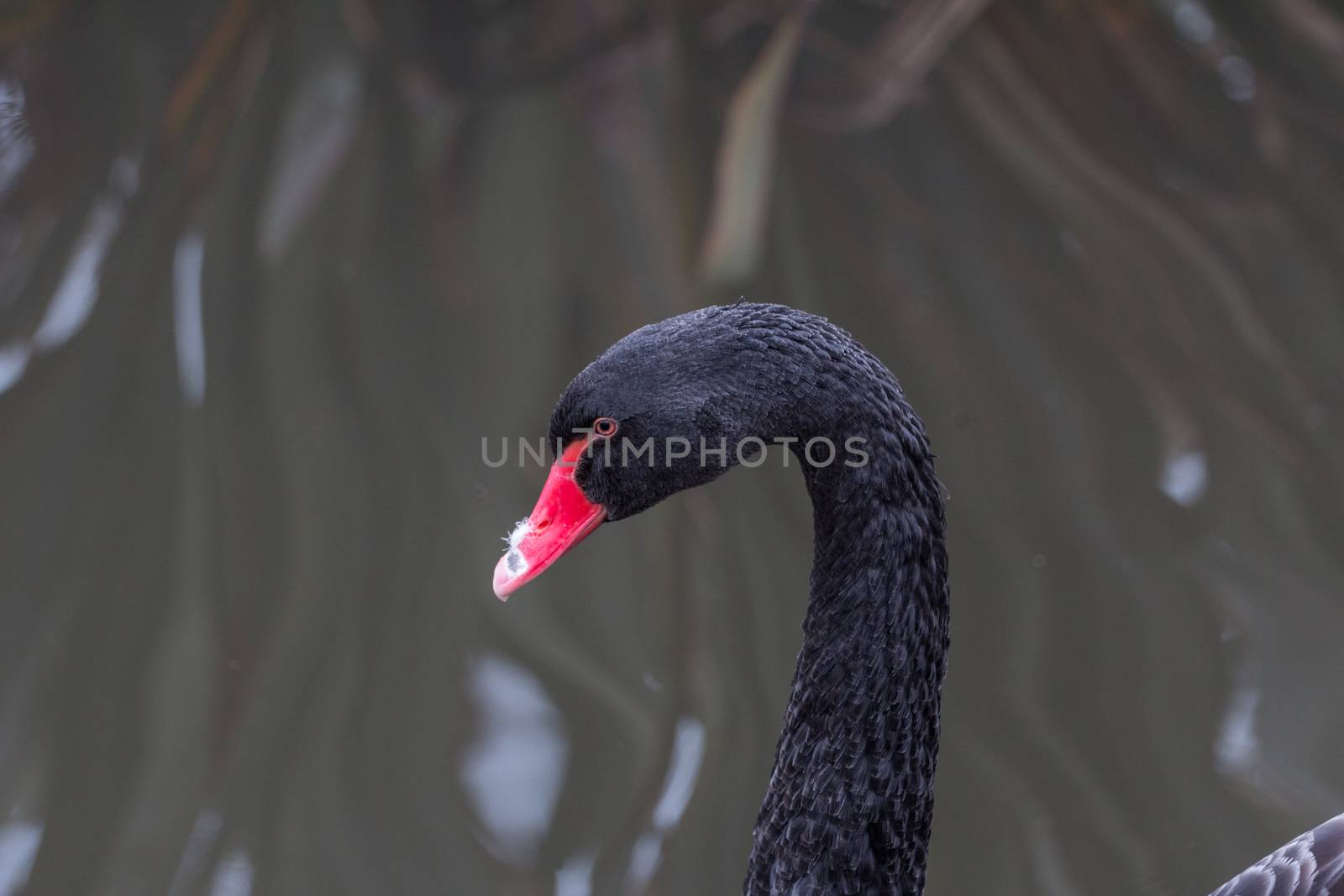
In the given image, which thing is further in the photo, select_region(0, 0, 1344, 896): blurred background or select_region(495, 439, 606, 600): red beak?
select_region(0, 0, 1344, 896): blurred background

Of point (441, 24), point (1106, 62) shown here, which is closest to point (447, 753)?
point (441, 24)

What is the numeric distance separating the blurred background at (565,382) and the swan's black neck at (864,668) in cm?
42

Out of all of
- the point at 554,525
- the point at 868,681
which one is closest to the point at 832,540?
the point at 868,681

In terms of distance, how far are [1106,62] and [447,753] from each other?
87.3 inches

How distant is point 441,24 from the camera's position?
9.27 feet

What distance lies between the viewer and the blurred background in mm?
1615

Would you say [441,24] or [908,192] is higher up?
[441,24]

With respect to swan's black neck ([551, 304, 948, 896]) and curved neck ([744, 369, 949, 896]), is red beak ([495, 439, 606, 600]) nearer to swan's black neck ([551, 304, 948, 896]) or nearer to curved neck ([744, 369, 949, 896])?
swan's black neck ([551, 304, 948, 896])

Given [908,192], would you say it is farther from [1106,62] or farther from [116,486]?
[116,486]

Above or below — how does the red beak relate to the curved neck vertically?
above

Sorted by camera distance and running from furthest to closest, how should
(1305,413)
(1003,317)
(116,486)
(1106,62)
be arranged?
(1106,62) < (1003,317) < (1305,413) < (116,486)

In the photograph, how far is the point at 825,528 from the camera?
110 centimetres

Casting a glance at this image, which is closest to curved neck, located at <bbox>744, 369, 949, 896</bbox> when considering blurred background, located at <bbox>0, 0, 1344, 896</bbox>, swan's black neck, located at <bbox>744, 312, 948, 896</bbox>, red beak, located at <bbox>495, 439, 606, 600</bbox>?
swan's black neck, located at <bbox>744, 312, 948, 896</bbox>

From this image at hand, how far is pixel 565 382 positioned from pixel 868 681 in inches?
48.9
